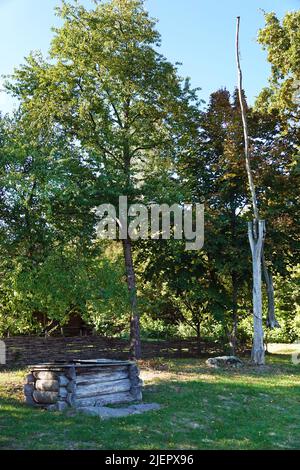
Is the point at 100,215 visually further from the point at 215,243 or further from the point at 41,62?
the point at 41,62

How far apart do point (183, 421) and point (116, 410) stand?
141cm

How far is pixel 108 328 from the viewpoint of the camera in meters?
21.1

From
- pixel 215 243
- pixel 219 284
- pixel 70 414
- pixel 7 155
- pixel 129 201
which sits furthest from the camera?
pixel 219 284

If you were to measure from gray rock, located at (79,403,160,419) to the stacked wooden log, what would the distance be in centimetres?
37

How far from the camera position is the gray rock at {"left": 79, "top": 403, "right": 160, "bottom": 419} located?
9.30m

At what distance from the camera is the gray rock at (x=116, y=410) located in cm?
930

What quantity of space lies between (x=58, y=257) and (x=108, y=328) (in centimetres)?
668

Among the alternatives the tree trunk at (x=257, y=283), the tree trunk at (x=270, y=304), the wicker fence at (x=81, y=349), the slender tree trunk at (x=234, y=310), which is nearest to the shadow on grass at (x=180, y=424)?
the tree trunk at (x=257, y=283)

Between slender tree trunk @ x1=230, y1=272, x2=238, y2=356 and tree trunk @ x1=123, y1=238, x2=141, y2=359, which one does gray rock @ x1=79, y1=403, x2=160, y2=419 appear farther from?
slender tree trunk @ x1=230, y1=272, x2=238, y2=356

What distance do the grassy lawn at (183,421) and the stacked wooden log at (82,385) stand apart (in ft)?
1.24

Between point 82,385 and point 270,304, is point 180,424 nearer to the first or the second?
point 82,385

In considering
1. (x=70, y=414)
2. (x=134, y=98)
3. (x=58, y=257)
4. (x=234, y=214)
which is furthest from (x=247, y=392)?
(x=134, y=98)

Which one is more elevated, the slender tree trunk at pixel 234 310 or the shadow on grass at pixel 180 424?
the slender tree trunk at pixel 234 310

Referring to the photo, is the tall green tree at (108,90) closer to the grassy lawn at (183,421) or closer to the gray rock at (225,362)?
the gray rock at (225,362)
